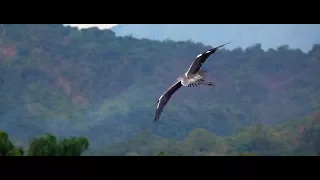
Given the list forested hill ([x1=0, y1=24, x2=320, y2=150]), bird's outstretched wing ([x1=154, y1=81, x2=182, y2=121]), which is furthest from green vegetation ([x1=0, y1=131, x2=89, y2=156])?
bird's outstretched wing ([x1=154, y1=81, x2=182, y2=121])

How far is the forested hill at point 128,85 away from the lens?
26.4 feet

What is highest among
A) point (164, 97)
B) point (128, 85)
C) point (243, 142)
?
point (128, 85)

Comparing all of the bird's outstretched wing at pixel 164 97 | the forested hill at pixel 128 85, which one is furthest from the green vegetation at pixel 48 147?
the bird's outstretched wing at pixel 164 97

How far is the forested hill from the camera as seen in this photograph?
26.4 ft

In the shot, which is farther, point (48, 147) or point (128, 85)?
point (128, 85)

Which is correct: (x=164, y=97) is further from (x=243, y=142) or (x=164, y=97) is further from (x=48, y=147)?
(x=243, y=142)

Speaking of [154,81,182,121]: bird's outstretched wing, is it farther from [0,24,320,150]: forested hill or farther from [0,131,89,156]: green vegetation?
[0,24,320,150]: forested hill

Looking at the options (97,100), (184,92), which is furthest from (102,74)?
(184,92)

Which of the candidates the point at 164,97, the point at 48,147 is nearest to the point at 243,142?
the point at 164,97

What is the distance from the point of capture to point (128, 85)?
8203mm

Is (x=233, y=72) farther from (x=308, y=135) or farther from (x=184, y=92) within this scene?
(x=308, y=135)

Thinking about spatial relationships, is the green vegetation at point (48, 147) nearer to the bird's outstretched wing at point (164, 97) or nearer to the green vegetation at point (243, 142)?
the green vegetation at point (243, 142)

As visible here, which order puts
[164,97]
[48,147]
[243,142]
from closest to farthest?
[164,97]
[48,147]
[243,142]

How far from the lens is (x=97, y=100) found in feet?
26.9
